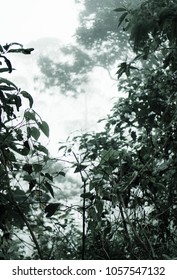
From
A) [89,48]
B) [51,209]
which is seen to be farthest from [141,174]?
[89,48]

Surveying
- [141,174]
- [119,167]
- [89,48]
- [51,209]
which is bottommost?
[51,209]

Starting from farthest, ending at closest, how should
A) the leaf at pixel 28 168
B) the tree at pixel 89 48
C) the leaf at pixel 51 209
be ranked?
the tree at pixel 89 48
the leaf at pixel 28 168
the leaf at pixel 51 209

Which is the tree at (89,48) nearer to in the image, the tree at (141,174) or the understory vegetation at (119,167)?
the understory vegetation at (119,167)

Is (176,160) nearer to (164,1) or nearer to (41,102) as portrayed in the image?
(164,1)

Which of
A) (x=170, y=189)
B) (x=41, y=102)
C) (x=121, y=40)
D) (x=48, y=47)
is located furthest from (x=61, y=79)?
(x=48, y=47)

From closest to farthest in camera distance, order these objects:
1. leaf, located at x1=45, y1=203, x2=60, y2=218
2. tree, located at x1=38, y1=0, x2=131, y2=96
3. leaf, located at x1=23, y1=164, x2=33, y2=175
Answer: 1. leaf, located at x1=45, y1=203, x2=60, y2=218
2. leaf, located at x1=23, y1=164, x2=33, y2=175
3. tree, located at x1=38, y1=0, x2=131, y2=96

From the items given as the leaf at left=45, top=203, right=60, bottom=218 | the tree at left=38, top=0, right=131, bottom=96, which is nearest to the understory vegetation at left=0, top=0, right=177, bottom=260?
the leaf at left=45, top=203, right=60, bottom=218

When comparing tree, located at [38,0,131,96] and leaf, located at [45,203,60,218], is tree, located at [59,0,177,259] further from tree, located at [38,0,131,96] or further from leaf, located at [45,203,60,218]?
tree, located at [38,0,131,96]

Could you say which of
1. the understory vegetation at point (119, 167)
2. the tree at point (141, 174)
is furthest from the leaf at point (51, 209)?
the tree at point (141, 174)

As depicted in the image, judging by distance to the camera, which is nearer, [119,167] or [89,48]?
[119,167]

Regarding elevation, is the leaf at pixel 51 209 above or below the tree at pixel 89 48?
below

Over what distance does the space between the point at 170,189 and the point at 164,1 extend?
1.20 m

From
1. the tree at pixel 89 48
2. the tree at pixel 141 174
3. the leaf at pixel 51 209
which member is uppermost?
the tree at pixel 89 48

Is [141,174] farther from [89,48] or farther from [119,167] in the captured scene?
[89,48]
